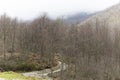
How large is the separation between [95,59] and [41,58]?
91.4 ft

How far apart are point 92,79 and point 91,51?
29.1 m

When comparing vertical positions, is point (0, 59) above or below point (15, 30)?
below

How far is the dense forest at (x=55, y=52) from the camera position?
12115 cm

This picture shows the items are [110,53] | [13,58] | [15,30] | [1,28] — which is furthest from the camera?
[110,53]

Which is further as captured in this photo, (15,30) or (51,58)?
(15,30)

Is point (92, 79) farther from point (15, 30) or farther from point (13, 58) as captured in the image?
point (15, 30)

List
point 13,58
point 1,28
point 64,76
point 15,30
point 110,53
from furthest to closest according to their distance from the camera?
point 110,53
point 15,30
point 1,28
point 13,58
point 64,76

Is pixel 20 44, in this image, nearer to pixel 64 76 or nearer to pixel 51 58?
pixel 51 58

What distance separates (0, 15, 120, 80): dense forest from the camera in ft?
397

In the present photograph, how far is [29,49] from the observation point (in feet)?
463

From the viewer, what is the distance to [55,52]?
130 metres

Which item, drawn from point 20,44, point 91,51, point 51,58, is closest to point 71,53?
point 51,58

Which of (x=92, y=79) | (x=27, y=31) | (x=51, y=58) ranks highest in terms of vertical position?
(x=27, y=31)

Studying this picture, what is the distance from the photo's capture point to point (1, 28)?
138625mm
